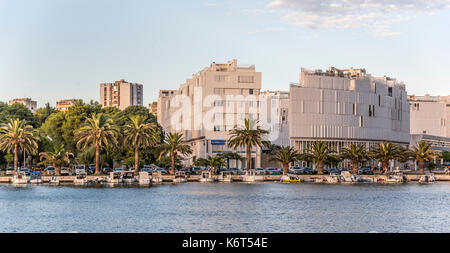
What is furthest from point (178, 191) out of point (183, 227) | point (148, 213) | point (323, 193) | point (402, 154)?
point (402, 154)

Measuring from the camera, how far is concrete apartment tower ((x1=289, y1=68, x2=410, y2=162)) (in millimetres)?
176500

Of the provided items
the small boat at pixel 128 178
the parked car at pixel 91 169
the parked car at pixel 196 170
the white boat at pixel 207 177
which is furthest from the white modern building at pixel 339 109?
the small boat at pixel 128 178

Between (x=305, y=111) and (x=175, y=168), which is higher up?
(x=305, y=111)

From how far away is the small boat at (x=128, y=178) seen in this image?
417 feet

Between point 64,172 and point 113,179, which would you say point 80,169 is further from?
point 113,179

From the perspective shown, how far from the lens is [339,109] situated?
592 ft

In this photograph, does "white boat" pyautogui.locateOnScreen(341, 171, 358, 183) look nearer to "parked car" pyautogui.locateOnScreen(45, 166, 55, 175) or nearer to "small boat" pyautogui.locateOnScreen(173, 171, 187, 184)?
"small boat" pyautogui.locateOnScreen(173, 171, 187, 184)

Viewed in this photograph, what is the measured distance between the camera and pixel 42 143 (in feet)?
482

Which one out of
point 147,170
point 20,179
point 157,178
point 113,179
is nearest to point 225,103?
point 147,170

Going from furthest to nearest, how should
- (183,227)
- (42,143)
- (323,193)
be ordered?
(42,143), (323,193), (183,227)

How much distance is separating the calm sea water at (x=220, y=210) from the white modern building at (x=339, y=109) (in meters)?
68.7

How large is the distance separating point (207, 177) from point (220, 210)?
2306 inches

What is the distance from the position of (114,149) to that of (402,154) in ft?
205
